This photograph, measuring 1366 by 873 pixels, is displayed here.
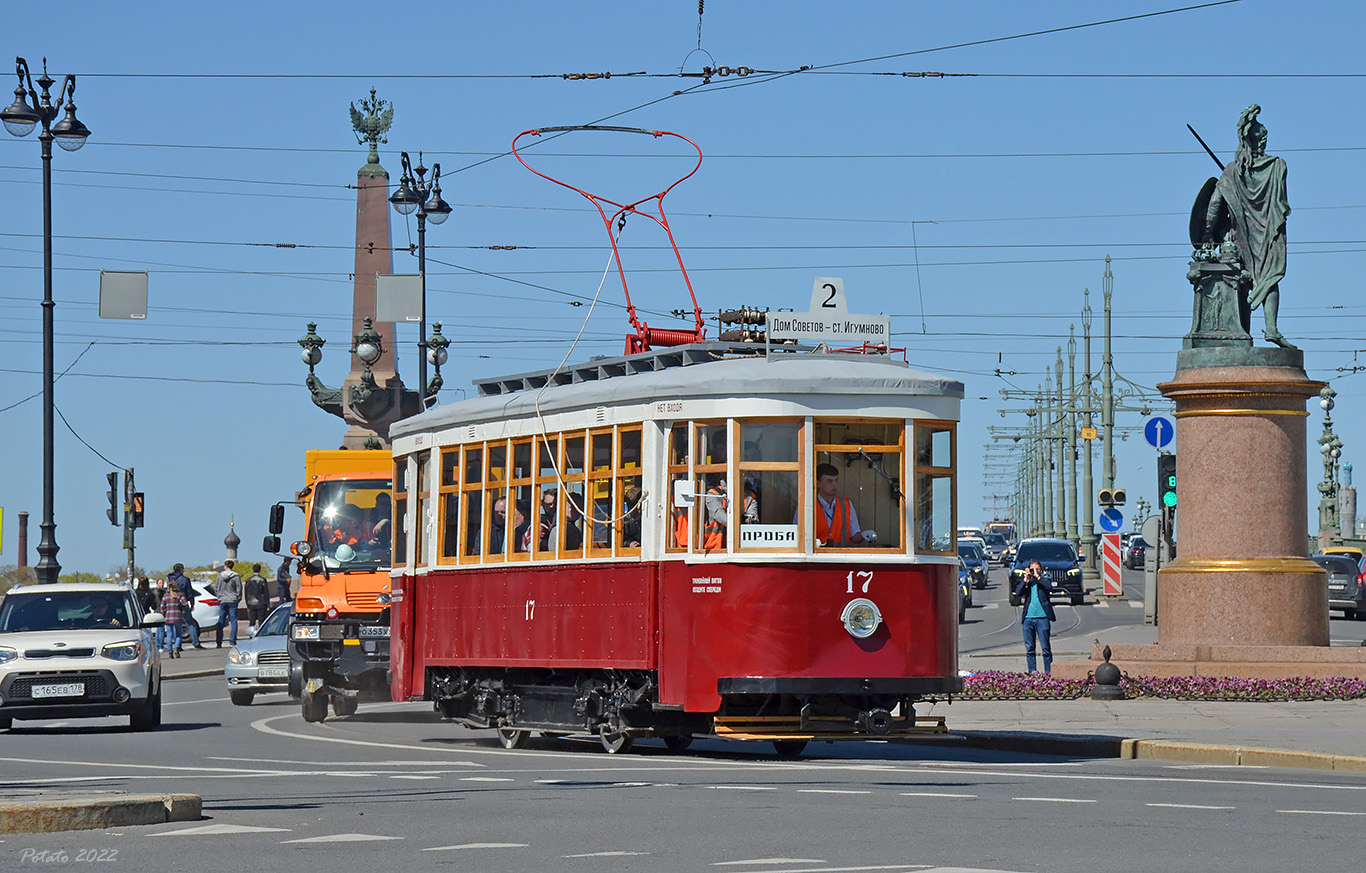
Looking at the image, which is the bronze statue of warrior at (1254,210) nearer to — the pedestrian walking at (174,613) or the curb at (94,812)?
the curb at (94,812)

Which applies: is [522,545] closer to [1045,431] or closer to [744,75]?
[744,75]

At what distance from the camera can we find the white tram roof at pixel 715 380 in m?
16.6

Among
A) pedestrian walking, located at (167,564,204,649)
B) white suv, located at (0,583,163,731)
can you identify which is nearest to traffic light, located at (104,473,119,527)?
pedestrian walking, located at (167,564,204,649)

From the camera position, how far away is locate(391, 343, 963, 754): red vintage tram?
16.5m

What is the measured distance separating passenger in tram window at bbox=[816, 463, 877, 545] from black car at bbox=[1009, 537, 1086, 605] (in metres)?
36.8

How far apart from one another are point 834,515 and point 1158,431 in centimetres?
1678

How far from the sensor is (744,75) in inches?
950

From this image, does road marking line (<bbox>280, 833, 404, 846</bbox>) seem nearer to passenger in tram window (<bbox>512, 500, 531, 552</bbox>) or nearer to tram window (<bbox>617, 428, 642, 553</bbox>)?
tram window (<bbox>617, 428, 642, 553</bbox>)

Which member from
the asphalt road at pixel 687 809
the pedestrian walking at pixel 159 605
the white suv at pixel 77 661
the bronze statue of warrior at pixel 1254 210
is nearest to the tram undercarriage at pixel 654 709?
the asphalt road at pixel 687 809

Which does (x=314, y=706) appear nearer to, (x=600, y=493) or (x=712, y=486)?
(x=600, y=493)

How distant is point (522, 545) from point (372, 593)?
6190 mm

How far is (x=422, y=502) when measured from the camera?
20.8 metres

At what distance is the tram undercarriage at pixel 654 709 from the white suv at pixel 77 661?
12.2 ft

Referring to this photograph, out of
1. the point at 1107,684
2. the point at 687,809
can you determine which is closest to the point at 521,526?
the point at 687,809
